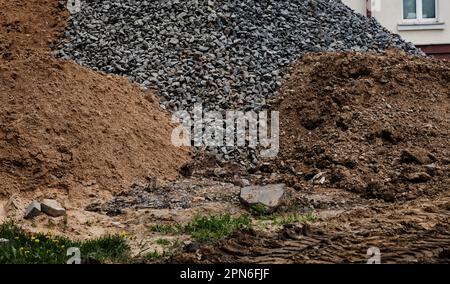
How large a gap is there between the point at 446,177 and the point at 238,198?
8.57 ft

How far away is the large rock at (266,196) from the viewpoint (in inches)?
445

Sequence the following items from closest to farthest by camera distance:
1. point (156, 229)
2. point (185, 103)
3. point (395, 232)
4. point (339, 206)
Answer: point (395, 232), point (156, 229), point (339, 206), point (185, 103)

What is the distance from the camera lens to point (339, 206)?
38.5 feet

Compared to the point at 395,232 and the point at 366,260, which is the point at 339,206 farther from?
the point at 366,260

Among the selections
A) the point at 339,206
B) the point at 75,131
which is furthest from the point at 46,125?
the point at 339,206

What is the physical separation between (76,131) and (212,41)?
3916mm

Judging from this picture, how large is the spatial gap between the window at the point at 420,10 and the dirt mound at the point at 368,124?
5051mm

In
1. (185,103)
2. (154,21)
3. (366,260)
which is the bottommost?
(366,260)

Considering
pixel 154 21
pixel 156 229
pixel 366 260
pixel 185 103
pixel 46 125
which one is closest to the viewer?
pixel 366 260

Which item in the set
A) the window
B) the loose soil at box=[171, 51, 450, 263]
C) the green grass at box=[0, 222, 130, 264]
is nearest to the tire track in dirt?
the loose soil at box=[171, 51, 450, 263]

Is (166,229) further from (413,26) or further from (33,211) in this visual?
(413,26)

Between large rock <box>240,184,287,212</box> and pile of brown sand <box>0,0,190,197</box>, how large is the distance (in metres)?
1.71

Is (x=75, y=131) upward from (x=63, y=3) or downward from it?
downward

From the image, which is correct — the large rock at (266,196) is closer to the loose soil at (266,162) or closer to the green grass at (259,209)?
the green grass at (259,209)
